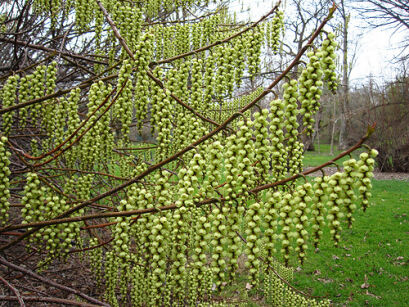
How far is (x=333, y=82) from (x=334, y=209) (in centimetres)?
71

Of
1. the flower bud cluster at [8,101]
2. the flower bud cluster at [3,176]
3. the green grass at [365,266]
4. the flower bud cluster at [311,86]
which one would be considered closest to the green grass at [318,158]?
the green grass at [365,266]

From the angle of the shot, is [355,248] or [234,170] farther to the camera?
[355,248]

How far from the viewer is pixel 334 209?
1560mm

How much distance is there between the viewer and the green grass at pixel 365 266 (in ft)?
21.1

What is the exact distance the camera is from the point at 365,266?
7551mm

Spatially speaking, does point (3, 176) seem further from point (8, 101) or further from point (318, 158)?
point (318, 158)

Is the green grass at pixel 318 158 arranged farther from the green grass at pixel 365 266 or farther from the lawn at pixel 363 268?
the lawn at pixel 363 268

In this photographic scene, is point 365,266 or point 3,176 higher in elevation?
point 3,176

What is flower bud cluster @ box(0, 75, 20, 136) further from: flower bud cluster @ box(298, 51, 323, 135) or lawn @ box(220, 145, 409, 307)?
lawn @ box(220, 145, 409, 307)

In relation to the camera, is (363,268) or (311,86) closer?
(311,86)

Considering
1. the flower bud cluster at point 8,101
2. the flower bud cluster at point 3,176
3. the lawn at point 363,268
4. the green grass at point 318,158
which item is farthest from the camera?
the green grass at point 318,158

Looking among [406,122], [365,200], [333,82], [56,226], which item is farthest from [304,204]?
[406,122]

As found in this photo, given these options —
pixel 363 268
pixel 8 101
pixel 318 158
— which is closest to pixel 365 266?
pixel 363 268

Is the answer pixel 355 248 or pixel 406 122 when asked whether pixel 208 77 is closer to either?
pixel 355 248
